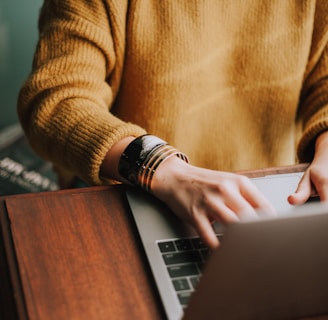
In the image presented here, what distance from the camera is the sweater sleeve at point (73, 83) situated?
75 cm

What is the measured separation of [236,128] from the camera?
3.42 feet

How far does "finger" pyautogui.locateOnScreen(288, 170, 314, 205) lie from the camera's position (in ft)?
2.17

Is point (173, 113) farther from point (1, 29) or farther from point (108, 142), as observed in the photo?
point (1, 29)

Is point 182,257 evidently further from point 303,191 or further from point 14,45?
point 14,45

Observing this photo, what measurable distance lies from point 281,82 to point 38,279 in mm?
644

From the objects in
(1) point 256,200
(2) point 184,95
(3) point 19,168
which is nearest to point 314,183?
(1) point 256,200

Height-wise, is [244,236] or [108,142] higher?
[244,236]

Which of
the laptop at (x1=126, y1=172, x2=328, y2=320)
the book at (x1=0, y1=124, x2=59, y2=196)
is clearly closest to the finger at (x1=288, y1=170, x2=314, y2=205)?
the laptop at (x1=126, y1=172, x2=328, y2=320)

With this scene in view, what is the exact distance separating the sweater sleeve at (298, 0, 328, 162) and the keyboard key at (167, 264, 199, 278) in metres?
0.40

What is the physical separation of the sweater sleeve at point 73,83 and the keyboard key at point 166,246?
0.61ft

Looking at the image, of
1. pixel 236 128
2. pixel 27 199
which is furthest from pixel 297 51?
pixel 27 199

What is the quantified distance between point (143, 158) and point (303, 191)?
211 millimetres

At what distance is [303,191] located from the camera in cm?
68

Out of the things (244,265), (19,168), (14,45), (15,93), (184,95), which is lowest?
(19,168)
